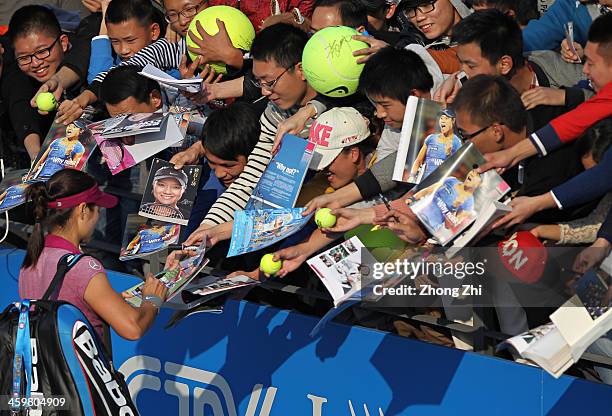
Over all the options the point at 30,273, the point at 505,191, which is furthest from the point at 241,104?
the point at 505,191

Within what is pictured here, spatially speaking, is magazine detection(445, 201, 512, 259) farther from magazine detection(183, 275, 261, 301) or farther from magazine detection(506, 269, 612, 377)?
magazine detection(183, 275, 261, 301)

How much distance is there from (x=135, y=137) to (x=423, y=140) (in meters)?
2.03

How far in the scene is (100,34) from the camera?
7883mm

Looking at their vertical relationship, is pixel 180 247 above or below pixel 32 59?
below

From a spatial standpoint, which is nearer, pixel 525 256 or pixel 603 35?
pixel 525 256

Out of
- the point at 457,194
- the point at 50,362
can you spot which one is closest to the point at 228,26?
the point at 457,194

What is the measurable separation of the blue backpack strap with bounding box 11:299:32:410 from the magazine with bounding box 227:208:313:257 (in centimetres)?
107

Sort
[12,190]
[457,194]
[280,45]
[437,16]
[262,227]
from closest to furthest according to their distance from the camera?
[457,194] → [262,227] → [280,45] → [437,16] → [12,190]

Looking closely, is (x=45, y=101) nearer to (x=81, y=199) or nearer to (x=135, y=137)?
(x=135, y=137)

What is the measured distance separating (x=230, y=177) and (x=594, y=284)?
8.01ft

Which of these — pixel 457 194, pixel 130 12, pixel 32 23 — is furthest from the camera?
pixel 32 23

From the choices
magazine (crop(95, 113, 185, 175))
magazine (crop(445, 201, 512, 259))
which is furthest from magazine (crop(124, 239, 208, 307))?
magazine (crop(445, 201, 512, 259))

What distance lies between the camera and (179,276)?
18.9 ft

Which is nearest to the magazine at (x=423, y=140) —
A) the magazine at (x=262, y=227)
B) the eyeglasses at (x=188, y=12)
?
the magazine at (x=262, y=227)
